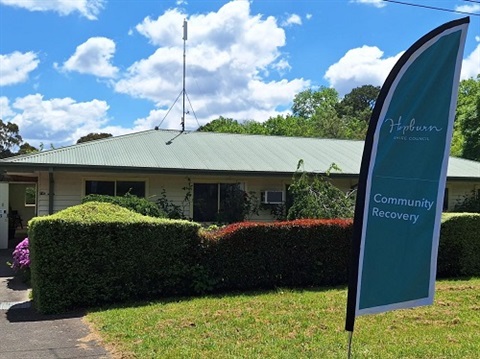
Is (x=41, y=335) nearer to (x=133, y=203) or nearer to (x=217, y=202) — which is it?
(x=133, y=203)

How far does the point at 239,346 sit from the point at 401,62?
3.65 m

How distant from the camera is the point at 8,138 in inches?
2265

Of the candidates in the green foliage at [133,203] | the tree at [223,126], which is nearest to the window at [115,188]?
the green foliage at [133,203]

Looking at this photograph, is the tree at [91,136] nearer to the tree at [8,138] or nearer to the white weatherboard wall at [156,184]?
the tree at [8,138]

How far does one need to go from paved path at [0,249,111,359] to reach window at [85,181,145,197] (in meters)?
4.70

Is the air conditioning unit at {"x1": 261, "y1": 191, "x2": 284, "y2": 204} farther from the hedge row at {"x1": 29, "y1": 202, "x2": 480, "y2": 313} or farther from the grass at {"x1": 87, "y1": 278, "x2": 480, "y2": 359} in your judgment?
the grass at {"x1": 87, "y1": 278, "x2": 480, "y2": 359}

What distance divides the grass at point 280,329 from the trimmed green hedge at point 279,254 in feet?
2.31

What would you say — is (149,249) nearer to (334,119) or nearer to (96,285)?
(96,285)

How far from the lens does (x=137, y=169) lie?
12484mm

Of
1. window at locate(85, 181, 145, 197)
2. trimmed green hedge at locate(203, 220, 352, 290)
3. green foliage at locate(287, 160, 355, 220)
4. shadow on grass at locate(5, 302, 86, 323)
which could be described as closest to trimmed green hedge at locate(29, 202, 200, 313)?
shadow on grass at locate(5, 302, 86, 323)

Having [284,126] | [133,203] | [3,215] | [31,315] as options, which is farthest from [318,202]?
[284,126]

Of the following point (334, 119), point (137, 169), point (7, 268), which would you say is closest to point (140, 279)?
point (137, 169)

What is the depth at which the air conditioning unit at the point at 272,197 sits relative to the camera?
1430 cm

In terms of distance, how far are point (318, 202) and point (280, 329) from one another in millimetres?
6030
